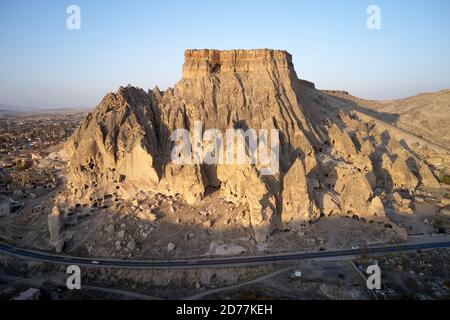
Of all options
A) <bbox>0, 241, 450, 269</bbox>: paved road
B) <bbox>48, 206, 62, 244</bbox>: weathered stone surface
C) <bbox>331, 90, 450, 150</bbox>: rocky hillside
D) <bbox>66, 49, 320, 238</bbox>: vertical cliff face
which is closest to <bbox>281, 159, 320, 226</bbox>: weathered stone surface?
<bbox>66, 49, 320, 238</bbox>: vertical cliff face

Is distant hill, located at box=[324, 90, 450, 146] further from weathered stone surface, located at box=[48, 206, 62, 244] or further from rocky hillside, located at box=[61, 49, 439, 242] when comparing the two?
weathered stone surface, located at box=[48, 206, 62, 244]

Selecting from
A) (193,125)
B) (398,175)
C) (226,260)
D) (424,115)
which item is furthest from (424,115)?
(226,260)

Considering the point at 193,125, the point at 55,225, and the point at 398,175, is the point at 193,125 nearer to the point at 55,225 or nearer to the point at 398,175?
the point at 55,225

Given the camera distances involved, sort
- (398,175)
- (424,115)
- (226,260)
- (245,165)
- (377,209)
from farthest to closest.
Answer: (424,115), (398,175), (245,165), (377,209), (226,260)

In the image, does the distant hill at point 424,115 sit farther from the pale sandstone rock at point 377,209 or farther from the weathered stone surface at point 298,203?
the weathered stone surface at point 298,203

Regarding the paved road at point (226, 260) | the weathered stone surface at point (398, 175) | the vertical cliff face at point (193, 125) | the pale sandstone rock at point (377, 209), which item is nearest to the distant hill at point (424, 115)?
the weathered stone surface at point (398, 175)

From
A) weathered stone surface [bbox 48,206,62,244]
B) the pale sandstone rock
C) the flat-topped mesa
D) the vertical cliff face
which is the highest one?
the flat-topped mesa
